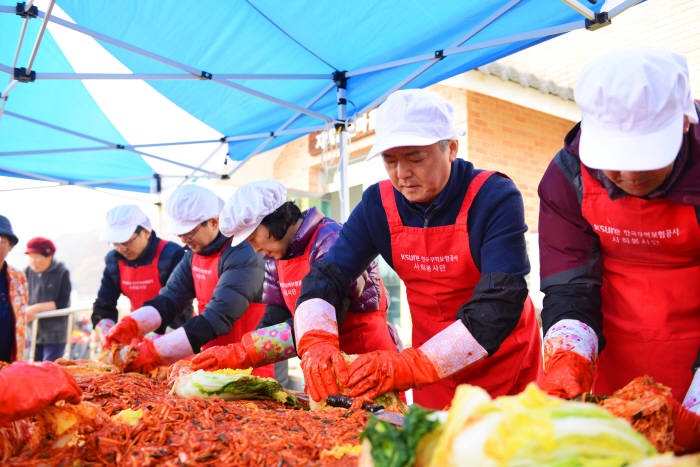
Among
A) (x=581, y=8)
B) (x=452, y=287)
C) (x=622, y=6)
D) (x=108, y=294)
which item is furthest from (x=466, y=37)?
(x=108, y=294)

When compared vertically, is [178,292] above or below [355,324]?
above

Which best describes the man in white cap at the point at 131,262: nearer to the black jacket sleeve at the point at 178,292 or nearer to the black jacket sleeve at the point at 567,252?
the black jacket sleeve at the point at 178,292

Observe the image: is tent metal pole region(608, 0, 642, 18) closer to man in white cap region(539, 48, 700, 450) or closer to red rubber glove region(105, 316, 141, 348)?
man in white cap region(539, 48, 700, 450)

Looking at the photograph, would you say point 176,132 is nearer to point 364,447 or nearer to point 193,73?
point 193,73

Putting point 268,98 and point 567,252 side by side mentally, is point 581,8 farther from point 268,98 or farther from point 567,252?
point 268,98

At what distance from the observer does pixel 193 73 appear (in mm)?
4027

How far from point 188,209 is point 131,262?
1.41 metres

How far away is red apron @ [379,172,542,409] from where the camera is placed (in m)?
2.40

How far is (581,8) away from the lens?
8.80 ft

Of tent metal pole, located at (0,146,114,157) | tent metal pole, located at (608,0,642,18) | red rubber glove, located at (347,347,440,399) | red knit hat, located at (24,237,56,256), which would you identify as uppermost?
tent metal pole, located at (0,146,114,157)

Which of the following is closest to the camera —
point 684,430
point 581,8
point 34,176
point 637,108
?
point 684,430

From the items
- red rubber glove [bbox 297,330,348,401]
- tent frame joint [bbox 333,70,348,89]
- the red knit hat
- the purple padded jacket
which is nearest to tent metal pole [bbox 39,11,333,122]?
tent frame joint [bbox 333,70,348,89]

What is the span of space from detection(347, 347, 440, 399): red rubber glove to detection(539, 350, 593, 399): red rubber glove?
465 millimetres

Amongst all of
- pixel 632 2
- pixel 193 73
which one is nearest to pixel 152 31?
pixel 193 73
